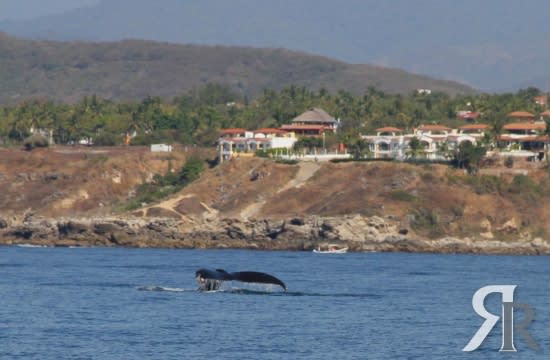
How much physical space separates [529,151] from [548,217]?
18398 mm

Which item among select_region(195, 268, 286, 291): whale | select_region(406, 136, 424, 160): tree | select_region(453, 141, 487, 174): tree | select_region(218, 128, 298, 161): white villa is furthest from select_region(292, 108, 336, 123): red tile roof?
select_region(195, 268, 286, 291): whale

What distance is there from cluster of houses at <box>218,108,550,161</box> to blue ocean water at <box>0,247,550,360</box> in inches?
1900

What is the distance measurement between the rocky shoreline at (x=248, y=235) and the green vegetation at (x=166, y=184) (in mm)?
11804

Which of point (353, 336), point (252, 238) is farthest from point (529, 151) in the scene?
point (353, 336)

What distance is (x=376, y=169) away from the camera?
161m

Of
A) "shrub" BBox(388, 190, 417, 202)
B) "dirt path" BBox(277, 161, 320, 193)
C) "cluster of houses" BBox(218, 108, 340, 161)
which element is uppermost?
"cluster of houses" BBox(218, 108, 340, 161)

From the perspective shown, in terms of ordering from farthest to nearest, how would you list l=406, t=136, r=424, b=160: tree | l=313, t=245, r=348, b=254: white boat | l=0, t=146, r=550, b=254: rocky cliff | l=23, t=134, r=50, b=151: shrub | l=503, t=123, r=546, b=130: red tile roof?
l=23, t=134, r=50, b=151: shrub < l=503, t=123, r=546, b=130: red tile roof < l=406, t=136, r=424, b=160: tree < l=0, t=146, r=550, b=254: rocky cliff < l=313, t=245, r=348, b=254: white boat

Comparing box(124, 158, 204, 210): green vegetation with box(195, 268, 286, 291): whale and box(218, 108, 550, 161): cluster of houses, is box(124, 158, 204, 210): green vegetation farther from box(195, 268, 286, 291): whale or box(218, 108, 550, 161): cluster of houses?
box(195, 268, 286, 291): whale

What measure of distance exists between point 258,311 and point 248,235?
3011 inches

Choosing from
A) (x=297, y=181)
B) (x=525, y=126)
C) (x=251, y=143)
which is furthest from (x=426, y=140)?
(x=251, y=143)

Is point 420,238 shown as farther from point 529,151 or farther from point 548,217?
point 529,151

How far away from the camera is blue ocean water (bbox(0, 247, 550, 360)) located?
62688mm

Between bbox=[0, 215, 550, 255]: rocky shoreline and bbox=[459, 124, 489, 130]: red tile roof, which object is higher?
bbox=[459, 124, 489, 130]: red tile roof

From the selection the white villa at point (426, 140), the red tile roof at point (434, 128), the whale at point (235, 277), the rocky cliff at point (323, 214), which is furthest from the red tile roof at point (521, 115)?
the whale at point (235, 277)
